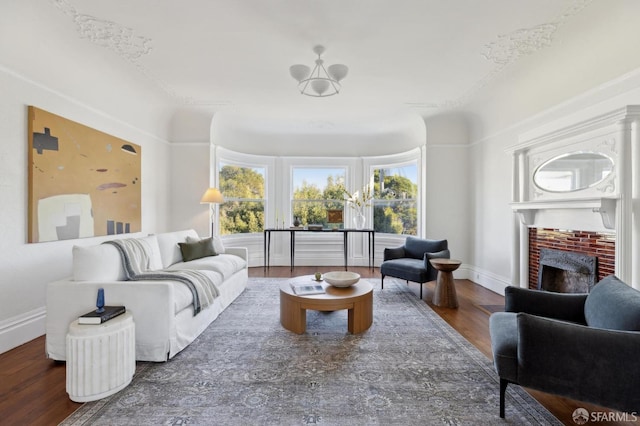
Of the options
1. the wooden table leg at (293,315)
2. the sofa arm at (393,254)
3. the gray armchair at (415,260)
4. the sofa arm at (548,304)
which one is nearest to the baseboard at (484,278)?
Result: the gray armchair at (415,260)

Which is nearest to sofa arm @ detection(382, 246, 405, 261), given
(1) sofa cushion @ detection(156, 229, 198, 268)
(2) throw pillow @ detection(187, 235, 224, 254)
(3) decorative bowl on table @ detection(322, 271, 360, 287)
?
(3) decorative bowl on table @ detection(322, 271, 360, 287)

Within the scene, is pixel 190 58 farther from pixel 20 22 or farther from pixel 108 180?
pixel 108 180

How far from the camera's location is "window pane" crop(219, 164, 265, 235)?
6.03 m

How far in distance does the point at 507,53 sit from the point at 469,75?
56 cm

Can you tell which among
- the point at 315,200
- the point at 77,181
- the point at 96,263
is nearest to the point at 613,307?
the point at 96,263

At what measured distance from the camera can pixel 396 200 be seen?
6.29 meters

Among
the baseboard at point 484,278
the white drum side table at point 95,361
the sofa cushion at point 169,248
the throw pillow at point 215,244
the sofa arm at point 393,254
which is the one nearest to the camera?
the white drum side table at point 95,361

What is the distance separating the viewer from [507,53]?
10.2 feet

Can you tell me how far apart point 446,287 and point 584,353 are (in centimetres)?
226

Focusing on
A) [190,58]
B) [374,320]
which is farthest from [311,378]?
[190,58]

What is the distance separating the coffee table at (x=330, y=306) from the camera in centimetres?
278

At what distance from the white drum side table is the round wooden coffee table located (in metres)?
3.28

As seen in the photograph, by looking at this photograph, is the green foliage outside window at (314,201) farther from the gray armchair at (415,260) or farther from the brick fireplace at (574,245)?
the brick fireplace at (574,245)

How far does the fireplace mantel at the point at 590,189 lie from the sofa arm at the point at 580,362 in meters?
1.46
